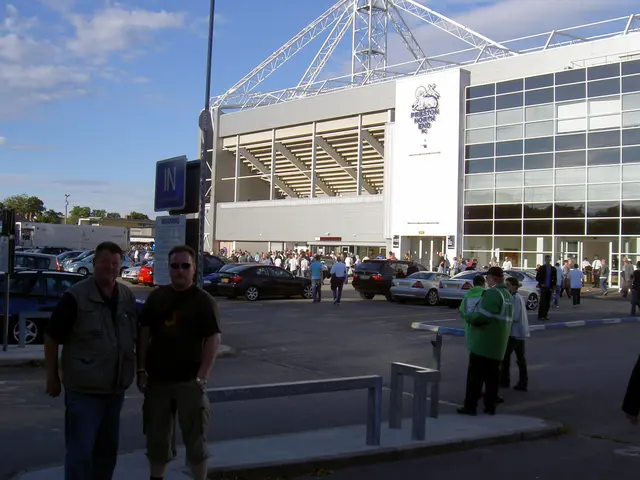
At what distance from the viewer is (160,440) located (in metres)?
4.69

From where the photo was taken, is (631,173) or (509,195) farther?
(509,195)

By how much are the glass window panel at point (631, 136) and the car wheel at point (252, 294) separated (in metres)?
23.9

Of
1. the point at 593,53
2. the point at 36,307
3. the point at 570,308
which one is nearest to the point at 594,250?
the point at 593,53

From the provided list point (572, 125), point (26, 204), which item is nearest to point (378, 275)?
point (572, 125)

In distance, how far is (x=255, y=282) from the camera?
2566 cm

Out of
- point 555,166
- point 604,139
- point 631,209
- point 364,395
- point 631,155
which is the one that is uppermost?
point 604,139

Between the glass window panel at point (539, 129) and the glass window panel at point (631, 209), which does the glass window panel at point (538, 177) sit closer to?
the glass window panel at point (539, 129)

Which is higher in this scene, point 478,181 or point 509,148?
point 509,148

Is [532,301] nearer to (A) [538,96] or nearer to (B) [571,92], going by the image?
(B) [571,92]

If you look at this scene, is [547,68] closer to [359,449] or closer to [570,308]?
[570,308]

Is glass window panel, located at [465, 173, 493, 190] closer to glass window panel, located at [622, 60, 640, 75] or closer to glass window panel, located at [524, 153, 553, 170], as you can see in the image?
glass window panel, located at [524, 153, 553, 170]

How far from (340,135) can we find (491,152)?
17.2 metres

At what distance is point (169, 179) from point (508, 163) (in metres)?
37.4

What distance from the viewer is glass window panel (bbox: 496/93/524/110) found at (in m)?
42.8
